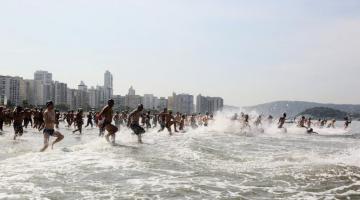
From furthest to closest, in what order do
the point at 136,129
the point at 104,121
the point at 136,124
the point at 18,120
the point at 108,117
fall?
the point at 18,120 < the point at 136,124 < the point at 136,129 < the point at 108,117 < the point at 104,121

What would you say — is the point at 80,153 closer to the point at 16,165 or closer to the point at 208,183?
the point at 16,165

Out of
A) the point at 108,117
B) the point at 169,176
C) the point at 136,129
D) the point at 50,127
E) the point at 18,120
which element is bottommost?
the point at 169,176

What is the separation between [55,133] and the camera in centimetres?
1514

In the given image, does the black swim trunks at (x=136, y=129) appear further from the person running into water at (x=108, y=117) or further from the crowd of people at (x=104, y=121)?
the person running into water at (x=108, y=117)

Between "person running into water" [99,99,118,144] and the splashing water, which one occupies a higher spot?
"person running into water" [99,99,118,144]

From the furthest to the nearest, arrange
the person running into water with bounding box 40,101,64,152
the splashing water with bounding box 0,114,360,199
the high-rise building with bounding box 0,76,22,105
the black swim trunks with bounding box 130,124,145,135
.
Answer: the high-rise building with bounding box 0,76,22,105 → the black swim trunks with bounding box 130,124,145,135 → the person running into water with bounding box 40,101,64,152 → the splashing water with bounding box 0,114,360,199

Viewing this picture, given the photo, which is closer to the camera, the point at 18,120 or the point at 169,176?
the point at 169,176

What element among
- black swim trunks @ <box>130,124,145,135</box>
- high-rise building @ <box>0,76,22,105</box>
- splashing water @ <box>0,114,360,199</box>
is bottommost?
splashing water @ <box>0,114,360,199</box>

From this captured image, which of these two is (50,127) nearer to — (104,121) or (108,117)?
(104,121)

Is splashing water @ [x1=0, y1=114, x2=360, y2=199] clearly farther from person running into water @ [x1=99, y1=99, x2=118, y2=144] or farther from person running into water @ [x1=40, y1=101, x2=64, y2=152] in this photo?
person running into water @ [x1=99, y1=99, x2=118, y2=144]

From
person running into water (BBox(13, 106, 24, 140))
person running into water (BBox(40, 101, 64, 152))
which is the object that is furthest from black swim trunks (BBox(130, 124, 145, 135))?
person running into water (BBox(13, 106, 24, 140))

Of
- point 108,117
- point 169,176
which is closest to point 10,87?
point 108,117

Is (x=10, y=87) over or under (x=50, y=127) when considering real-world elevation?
over

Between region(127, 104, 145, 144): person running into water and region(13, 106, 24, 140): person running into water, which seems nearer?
region(127, 104, 145, 144): person running into water
